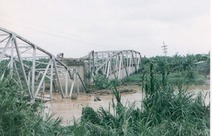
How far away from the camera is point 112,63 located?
55.8 feet

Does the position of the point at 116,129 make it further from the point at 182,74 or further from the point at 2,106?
the point at 182,74

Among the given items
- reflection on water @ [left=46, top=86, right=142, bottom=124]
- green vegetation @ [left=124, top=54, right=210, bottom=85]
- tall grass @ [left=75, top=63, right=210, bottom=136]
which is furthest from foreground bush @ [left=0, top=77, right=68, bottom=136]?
reflection on water @ [left=46, top=86, right=142, bottom=124]

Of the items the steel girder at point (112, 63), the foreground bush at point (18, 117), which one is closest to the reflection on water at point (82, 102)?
the steel girder at point (112, 63)

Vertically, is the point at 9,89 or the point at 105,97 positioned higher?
the point at 9,89

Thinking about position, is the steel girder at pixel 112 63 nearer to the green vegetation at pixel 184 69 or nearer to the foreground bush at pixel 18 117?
the green vegetation at pixel 184 69

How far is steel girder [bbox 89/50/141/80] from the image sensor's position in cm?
1628

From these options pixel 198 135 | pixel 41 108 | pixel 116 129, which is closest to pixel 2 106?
pixel 41 108

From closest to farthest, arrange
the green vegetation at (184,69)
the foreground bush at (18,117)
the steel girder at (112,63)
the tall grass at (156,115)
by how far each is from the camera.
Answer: the foreground bush at (18,117) → the tall grass at (156,115) → the green vegetation at (184,69) → the steel girder at (112,63)

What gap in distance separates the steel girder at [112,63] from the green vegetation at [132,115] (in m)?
10.2

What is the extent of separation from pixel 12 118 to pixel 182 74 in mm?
3142

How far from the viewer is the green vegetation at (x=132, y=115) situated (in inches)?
165

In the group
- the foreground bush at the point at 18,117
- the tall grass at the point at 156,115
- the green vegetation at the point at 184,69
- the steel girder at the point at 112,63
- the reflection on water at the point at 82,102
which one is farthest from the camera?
the steel girder at the point at 112,63

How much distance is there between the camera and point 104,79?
1528cm

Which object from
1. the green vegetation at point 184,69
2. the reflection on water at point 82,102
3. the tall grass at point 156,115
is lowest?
the reflection on water at point 82,102
